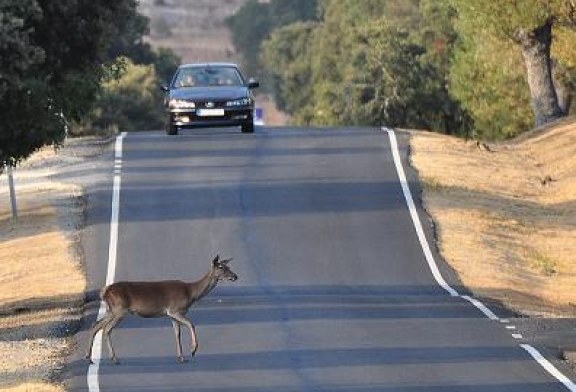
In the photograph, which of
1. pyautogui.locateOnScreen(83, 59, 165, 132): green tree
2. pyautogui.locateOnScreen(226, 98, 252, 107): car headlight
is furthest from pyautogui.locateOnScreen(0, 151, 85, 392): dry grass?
pyautogui.locateOnScreen(83, 59, 165, 132): green tree

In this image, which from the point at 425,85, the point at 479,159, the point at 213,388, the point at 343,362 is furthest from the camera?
the point at 425,85

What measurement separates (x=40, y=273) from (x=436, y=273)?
6.93 m

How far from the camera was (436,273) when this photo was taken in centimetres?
2928

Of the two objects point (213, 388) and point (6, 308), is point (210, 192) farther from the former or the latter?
point (213, 388)

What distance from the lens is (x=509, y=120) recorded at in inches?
2442

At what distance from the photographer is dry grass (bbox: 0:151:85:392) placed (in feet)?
68.3

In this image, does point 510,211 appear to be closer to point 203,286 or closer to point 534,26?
point 534,26

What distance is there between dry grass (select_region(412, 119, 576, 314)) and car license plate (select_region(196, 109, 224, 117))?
4850 millimetres

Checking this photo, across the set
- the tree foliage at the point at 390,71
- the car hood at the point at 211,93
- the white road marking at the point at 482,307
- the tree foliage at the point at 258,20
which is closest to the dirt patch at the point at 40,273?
the car hood at the point at 211,93

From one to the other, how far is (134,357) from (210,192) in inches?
615

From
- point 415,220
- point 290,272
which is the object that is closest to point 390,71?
point 415,220

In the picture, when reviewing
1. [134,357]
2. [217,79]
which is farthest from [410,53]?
[134,357]

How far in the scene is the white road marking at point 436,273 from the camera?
18972mm

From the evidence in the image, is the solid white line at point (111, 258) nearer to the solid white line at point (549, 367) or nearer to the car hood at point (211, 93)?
the car hood at point (211, 93)
